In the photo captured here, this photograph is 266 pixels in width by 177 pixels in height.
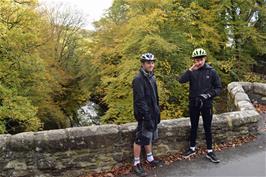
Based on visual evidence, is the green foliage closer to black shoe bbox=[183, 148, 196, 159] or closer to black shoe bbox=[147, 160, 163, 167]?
black shoe bbox=[183, 148, 196, 159]

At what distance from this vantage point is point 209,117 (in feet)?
20.5

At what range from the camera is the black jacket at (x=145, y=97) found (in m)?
5.55

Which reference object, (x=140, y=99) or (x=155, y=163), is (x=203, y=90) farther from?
(x=155, y=163)

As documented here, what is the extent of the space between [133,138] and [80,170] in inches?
39.8

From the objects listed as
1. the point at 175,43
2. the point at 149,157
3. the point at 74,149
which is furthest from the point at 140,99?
the point at 175,43

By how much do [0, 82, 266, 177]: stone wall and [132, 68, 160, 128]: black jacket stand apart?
55 cm

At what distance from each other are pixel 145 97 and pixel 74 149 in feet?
4.58

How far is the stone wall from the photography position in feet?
18.3

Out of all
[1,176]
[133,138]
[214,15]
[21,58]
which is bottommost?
[1,176]

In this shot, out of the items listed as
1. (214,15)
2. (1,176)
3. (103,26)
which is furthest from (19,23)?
(1,176)

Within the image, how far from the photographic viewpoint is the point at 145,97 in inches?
223

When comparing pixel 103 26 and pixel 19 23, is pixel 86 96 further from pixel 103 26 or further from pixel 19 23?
pixel 19 23

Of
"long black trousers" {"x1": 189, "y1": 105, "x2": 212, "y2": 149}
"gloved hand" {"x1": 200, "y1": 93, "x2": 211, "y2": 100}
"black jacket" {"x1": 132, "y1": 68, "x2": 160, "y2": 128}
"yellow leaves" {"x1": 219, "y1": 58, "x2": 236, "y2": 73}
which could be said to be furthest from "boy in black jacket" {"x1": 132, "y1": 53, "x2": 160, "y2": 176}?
"yellow leaves" {"x1": 219, "y1": 58, "x2": 236, "y2": 73}

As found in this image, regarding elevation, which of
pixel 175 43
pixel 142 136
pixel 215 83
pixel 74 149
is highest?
pixel 175 43
